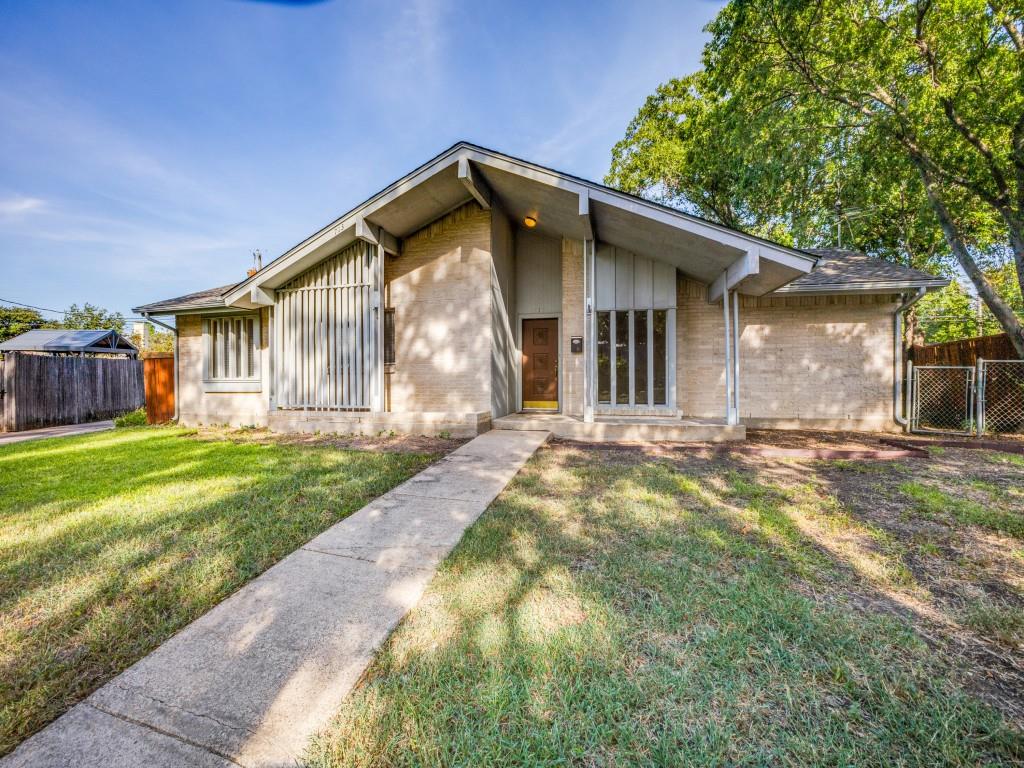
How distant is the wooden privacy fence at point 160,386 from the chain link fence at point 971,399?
693 inches

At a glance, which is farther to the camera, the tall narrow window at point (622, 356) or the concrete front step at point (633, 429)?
the tall narrow window at point (622, 356)

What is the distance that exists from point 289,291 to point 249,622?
7787mm

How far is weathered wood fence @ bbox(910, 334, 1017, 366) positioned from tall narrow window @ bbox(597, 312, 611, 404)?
341 inches

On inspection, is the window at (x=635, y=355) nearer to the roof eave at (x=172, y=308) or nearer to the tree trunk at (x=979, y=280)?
the tree trunk at (x=979, y=280)

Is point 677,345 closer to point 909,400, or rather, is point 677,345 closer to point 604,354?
point 604,354

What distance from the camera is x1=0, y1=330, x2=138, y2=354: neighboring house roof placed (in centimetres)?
1609

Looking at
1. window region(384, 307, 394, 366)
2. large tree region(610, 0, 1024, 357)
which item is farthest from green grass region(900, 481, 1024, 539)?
window region(384, 307, 394, 366)

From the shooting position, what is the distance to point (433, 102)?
12.7 m

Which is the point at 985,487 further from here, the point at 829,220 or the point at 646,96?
the point at 646,96

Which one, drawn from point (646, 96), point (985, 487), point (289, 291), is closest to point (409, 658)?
point (985, 487)

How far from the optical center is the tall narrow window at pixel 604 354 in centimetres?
851

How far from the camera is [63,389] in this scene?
1130 cm

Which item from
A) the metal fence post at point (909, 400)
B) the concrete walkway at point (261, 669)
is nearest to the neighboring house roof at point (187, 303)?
the concrete walkway at point (261, 669)

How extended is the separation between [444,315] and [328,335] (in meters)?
2.50
